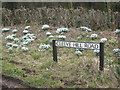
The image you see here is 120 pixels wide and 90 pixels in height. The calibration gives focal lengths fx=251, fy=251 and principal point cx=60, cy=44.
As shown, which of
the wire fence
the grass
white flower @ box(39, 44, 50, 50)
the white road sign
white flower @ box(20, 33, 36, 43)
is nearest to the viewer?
the grass

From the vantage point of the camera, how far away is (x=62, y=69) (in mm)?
6395

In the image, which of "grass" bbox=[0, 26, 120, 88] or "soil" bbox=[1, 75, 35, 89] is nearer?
"grass" bbox=[0, 26, 120, 88]

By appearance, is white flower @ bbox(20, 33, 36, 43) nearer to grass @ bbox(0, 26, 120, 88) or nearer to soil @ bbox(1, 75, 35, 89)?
grass @ bbox(0, 26, 120, 88)

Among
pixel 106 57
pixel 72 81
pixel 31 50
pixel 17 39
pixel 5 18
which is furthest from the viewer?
pixel 5 18

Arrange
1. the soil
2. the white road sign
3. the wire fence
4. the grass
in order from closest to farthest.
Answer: the grass → the soil → the white road sign → the wire fence

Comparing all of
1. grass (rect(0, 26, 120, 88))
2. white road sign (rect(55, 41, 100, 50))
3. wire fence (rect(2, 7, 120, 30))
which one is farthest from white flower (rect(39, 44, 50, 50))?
wire fence (rect(2, 7, 120, 30))

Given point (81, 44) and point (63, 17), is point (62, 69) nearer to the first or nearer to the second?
point (81, 44)

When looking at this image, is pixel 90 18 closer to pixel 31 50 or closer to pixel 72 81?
pixel 31 50

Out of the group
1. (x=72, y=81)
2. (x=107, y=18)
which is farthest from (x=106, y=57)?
(x=107, y=18)

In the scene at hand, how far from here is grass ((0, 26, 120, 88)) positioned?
536 centimetres

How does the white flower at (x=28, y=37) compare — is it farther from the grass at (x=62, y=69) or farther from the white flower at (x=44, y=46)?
the white flower at (x=44, y=46)

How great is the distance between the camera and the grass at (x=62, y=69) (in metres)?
5.36

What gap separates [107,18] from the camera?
1038 centimetres

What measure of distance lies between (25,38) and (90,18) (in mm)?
2856
